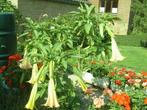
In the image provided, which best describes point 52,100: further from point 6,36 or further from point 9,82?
point 6,36

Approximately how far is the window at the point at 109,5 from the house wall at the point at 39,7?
43.0 ft

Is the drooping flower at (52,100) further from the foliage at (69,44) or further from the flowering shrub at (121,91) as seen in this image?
the flowering shrub at (121,91)

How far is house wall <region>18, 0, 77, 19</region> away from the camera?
1876 cm

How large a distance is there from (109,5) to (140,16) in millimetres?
4988

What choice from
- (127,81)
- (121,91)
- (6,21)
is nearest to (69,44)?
(6,21)

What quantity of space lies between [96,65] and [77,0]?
55.0 feet

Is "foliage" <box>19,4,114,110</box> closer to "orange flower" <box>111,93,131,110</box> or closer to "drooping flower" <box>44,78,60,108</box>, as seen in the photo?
"drooping flower" <box>44,78,60,108</box>

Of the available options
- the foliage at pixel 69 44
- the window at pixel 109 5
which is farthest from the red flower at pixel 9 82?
the window at pixel 109 5

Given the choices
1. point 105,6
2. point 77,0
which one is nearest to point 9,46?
point 77,0

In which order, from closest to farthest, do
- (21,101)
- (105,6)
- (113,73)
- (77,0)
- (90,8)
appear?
1. (90,8)
2. (21,101)
3. (113,73)
4. (77,0)
5. (105,6)

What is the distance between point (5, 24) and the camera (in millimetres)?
6594

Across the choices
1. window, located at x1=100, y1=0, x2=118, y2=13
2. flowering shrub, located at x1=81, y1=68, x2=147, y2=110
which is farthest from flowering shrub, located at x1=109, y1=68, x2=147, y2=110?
window, located at x1=100, y1=0, x2=118, y2=13

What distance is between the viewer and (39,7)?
2062 centimetres

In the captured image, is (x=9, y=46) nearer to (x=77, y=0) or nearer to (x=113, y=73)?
(x=113, y=73)
